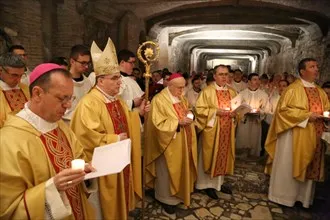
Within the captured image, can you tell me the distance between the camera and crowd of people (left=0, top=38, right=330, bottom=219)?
173cm

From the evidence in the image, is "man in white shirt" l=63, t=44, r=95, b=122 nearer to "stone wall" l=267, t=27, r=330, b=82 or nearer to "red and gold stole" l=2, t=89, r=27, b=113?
"red and gold stole" l=2, t=89, r=27, b=113

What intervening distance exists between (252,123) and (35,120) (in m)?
6.27

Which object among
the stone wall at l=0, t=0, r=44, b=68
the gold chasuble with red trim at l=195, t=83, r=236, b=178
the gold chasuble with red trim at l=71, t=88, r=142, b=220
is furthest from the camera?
the stone wall at l=0, t=0, r=44, b=68

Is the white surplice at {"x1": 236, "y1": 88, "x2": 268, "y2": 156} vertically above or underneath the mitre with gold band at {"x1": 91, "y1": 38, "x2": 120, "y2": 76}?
underneath

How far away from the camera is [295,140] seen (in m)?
4.29

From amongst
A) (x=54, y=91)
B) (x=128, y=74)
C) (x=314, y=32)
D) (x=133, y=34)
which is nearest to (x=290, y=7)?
(x=314, y=32)

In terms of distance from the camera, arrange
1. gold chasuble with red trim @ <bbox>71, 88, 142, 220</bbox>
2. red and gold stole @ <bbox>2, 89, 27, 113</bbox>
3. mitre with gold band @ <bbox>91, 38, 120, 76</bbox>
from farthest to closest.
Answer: red and gold stole @ <bbox>2, 89, 27, 113</bbox> < mitre with gold band @ <bbox>91, 38, 120, 76</bbox> < gold chasuble with red trim @ <bbox>71, 88, 142, 220</bbox>

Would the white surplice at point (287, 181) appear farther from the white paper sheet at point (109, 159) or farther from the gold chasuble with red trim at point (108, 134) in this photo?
the white paper sheet at point (109, 159)

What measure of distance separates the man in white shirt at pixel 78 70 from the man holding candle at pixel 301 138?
3.22 m

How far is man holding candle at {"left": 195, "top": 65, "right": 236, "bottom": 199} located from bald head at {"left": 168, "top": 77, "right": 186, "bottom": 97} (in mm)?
751

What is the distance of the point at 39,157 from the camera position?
1.80m

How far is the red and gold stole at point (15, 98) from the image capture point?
3.36 metres

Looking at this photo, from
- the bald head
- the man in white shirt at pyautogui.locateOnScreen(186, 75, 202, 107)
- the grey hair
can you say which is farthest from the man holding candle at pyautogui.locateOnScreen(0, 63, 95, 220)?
the man in white shirt at pyautogui.locateOnScreen(186, 75, 202, 107)

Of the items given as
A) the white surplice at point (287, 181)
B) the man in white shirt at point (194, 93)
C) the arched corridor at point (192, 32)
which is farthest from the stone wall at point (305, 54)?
the white surplice at point (287, 181)
